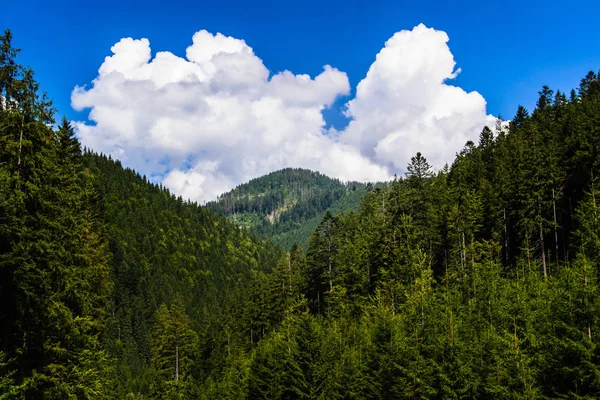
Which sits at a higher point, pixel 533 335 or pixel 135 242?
pixel 135 242

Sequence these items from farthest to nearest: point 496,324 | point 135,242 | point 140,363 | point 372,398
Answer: point 135,242
point 140,363
point 372,398
point 496,324

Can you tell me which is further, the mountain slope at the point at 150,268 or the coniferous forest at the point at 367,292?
the mountain slope at the point at 150,268

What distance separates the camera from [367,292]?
2160 inches

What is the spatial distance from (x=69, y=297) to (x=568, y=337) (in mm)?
24353

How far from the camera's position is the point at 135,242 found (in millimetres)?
157500

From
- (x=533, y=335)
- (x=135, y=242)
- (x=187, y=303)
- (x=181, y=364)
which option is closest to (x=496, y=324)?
(x=533, y=335)

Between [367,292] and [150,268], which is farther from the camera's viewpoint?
[150,268]

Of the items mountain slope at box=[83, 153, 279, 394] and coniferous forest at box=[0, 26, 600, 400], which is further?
mountain slope at box=[83, 153, 279, 394]

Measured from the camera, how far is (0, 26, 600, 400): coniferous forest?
58.7ft

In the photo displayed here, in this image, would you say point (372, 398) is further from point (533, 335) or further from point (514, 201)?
point (514, 201)

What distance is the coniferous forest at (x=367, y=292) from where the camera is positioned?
58.7 feet

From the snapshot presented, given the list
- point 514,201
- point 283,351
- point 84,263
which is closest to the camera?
point 84,263

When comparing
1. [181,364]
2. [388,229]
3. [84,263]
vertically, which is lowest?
[181,364]

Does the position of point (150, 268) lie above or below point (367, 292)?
above
